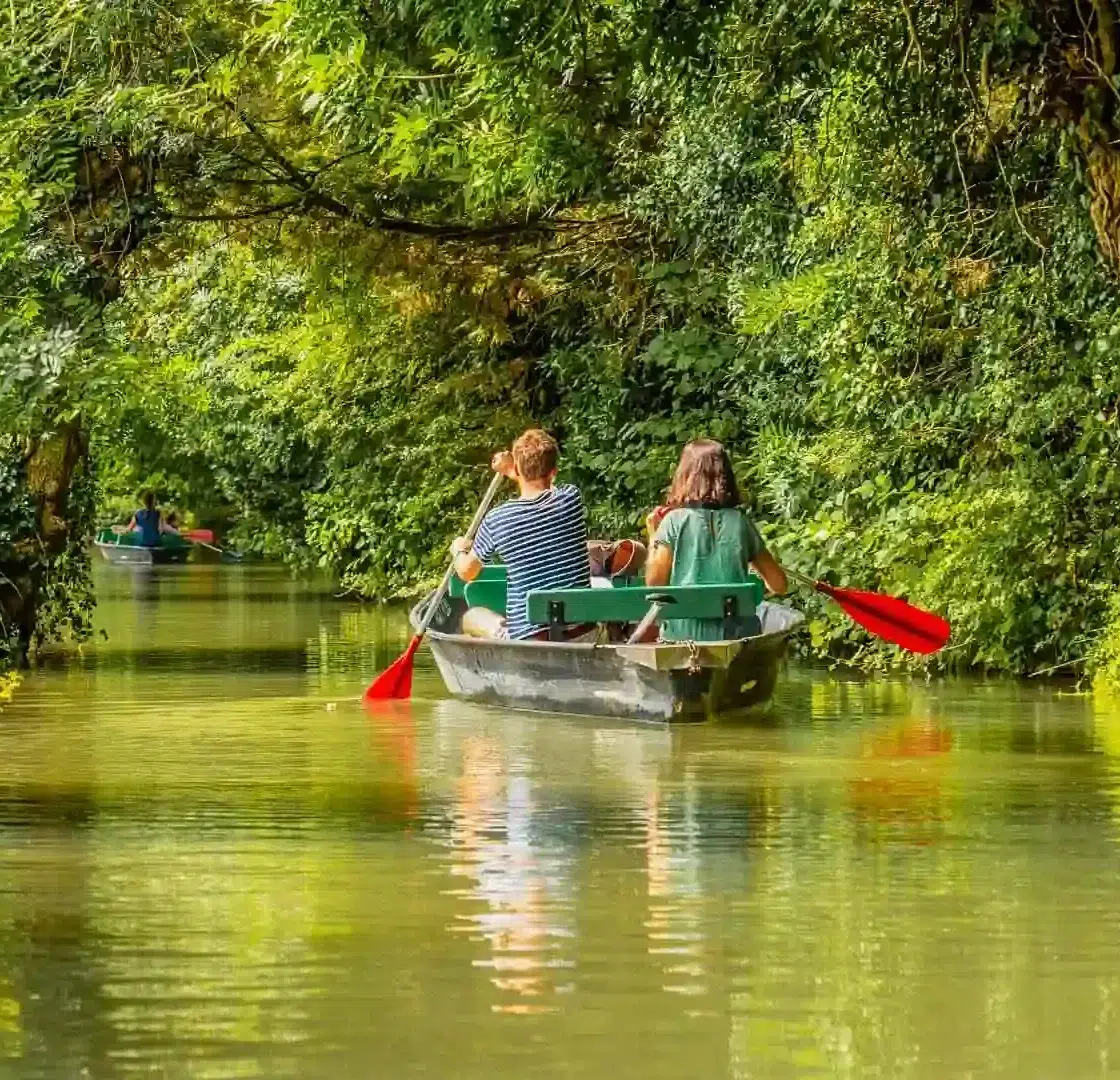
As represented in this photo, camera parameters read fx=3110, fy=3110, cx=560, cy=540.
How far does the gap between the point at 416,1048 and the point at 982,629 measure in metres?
14.3

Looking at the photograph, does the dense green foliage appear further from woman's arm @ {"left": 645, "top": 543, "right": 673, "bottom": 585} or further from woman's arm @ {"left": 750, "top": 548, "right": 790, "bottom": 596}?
woman's arm @ {"left": 645, "top": 543, "right": 673, "bottom": 585}

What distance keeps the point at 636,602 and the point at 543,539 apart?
91 cm

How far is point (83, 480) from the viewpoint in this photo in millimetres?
25906

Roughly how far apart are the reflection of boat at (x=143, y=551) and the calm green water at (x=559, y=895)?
3980 centimetres

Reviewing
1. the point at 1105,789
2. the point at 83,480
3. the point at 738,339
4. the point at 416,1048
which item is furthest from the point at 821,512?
the point at 416,1048

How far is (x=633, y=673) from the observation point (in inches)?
701

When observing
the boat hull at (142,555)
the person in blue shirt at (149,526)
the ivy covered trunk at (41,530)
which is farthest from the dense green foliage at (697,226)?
the boat hull at (142,555)

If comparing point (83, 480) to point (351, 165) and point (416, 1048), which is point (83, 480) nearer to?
point (351, 165)

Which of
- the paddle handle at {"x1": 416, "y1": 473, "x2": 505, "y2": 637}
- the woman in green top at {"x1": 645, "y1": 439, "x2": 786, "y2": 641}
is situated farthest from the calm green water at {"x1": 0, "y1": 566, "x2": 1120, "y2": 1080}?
the paddle handle at {"x1": 416, "y1": 473, "x2": 505, "y2": 637}

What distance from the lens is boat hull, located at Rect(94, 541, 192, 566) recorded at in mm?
58594

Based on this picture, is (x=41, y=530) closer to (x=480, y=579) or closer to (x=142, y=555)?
(x=480, y=579)

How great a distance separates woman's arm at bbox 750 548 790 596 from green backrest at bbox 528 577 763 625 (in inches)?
3.1

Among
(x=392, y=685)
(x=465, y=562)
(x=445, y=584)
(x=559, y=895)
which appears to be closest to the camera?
(x=559, y=895)

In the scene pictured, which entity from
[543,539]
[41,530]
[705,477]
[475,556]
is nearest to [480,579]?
[475,556]
